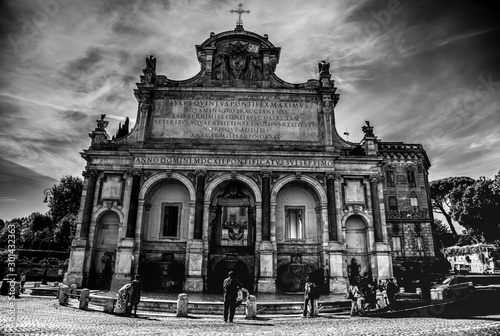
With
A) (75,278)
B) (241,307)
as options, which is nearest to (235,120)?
(241,307)

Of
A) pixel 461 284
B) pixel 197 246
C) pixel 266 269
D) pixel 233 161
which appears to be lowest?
pixel 461 284

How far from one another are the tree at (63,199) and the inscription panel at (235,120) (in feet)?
120

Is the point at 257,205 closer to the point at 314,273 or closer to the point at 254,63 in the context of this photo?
the point at 314,273

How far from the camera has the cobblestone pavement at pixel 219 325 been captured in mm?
10062

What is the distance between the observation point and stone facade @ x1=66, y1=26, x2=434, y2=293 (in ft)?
78.2

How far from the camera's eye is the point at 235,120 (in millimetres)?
27000

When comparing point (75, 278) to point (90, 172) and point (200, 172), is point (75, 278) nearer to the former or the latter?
point (90, 172)

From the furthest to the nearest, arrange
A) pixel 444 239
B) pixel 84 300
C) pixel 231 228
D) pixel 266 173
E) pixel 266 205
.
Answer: pixel 444 239, pixel 231 228, pixel 266 173, pixel 266 205, pixel 84 300

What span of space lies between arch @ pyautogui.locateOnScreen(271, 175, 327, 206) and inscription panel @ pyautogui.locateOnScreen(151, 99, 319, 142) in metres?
3.33

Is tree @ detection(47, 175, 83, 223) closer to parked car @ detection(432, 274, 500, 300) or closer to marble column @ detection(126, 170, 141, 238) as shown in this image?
marble column @ detection(126, 170, 141, 238)

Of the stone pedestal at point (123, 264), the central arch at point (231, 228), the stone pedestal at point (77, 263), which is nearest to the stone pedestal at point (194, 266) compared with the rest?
the central arch at point (231, 228)

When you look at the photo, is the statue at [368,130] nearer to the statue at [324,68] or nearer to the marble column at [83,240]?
the statue at [324,68]

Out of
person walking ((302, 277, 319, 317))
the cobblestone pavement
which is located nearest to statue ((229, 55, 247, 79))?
person walking ((302, 277, 319, 317))

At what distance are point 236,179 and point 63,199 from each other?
139 feet
